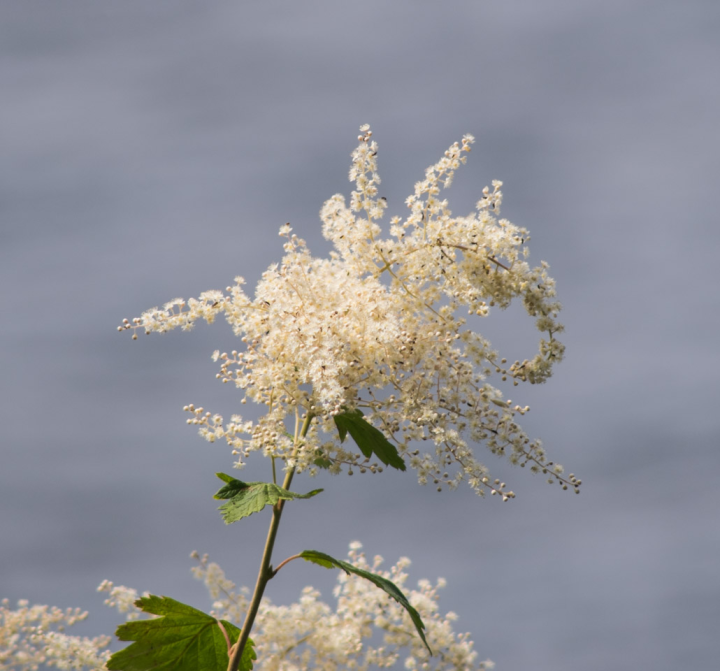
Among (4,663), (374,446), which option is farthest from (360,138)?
(4,663)

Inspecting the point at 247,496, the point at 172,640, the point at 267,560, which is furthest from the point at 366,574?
the point at 172,640

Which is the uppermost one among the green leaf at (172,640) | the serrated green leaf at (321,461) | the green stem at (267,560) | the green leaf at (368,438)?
the green leaf at (368,438)

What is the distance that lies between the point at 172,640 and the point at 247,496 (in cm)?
52

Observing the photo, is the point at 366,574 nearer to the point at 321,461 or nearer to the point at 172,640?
the point at 321,461

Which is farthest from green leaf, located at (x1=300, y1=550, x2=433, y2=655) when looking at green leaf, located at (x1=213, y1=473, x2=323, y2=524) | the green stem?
green leaf, located at (x1=213, y1=473, x2=323, y2=524)

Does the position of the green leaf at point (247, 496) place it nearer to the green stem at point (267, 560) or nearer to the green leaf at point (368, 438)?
the green stem at point (267, 560)

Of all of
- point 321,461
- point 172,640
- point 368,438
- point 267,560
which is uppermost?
point 368,438

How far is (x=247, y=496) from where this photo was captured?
67.6 inches

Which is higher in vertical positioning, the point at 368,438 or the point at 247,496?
the point at 368,438

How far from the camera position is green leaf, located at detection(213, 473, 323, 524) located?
5.41 feet

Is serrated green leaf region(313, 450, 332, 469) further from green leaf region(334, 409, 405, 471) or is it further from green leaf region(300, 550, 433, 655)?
green leaf region(300, 550, 433, 655)

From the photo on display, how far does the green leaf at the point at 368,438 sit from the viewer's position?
6.21ft

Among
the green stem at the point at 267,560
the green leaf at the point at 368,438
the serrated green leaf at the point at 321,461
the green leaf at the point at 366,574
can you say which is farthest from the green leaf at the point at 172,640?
the green leaf at the point at 368,438

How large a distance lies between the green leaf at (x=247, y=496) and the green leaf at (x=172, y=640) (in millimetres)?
406
